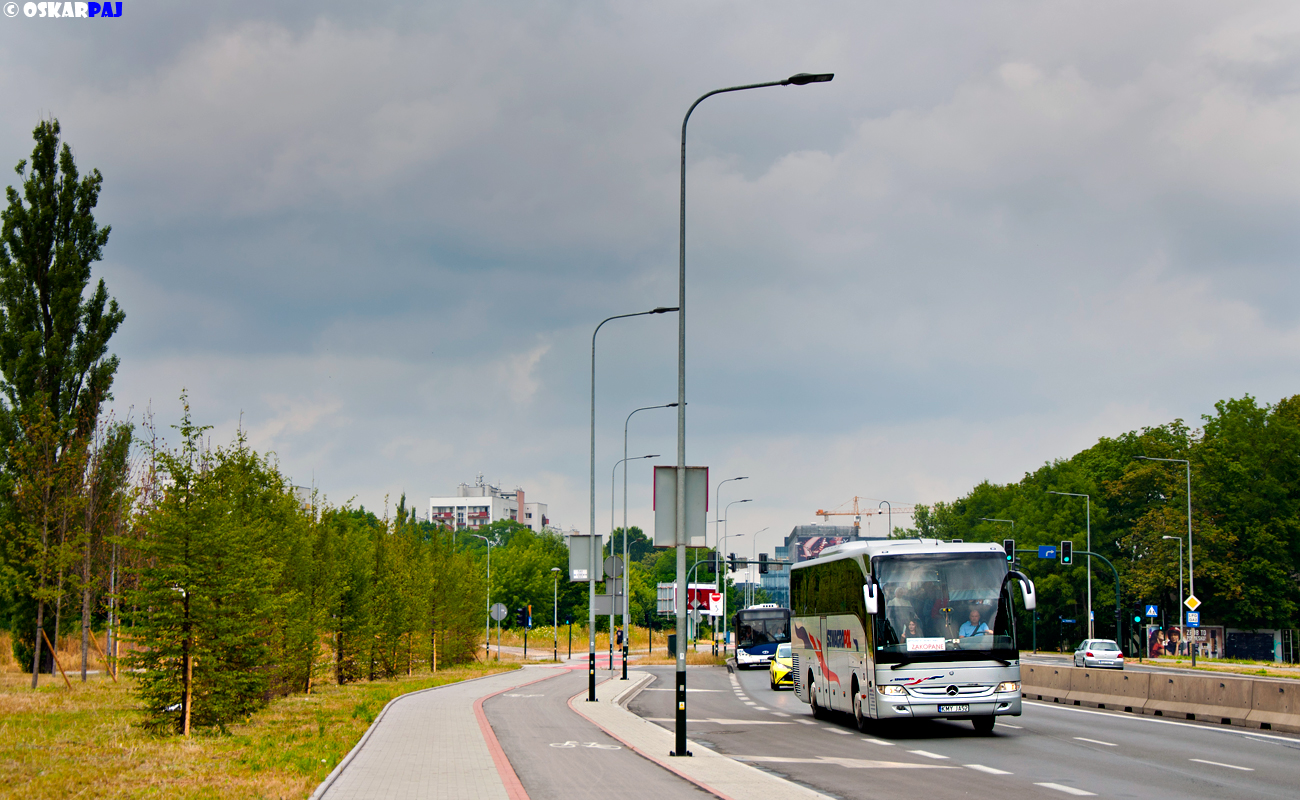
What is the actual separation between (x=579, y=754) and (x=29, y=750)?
776 cm

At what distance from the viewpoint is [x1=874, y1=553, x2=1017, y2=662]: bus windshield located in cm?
1969

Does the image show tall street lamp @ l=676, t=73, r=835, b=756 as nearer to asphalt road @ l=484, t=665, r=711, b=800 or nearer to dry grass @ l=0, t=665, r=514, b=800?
asphalt road @ l=484, t=665, r=711, b=800

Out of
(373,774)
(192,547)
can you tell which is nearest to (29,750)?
(192,547)

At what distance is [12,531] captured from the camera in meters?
33.1

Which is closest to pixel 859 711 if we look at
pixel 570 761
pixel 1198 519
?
pixel 570 761

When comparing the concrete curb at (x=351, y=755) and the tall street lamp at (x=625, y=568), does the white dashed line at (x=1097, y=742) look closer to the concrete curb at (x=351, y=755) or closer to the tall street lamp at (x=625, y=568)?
the concrete curb at (x=351, y=755)

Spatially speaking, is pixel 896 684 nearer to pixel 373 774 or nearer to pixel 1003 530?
pixel 373 774

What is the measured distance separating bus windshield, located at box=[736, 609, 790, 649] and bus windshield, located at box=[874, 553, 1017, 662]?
121 ft

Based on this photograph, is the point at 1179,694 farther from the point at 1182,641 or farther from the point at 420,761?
the point at 1182,641

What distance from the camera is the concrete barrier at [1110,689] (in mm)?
27472

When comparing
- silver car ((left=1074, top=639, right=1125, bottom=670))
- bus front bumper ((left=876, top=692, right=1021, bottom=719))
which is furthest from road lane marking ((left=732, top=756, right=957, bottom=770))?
silver car ((left=1074, top=639, right=1125, bottom=670))

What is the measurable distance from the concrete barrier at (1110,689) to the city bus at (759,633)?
2620cm

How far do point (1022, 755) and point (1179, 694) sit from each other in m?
10.3

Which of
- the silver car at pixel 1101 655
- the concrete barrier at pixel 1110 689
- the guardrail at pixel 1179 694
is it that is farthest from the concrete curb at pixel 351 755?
the silver car at pixel 1101 655
